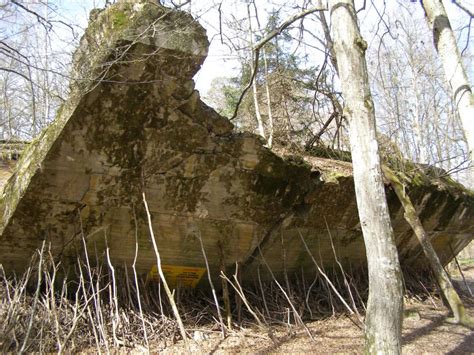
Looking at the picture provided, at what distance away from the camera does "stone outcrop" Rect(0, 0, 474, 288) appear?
4914 millimetres

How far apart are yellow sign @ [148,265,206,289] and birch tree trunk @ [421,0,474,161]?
4.33 metres

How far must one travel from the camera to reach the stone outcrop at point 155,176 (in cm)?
491

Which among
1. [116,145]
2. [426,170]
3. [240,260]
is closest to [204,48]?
[116,145]

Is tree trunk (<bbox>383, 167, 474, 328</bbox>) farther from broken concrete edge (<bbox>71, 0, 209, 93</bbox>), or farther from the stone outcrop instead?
broken concrete edge (<bbox>71, 0, 209, 93</bbox>)

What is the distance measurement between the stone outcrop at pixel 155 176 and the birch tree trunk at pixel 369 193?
1599 millimetres

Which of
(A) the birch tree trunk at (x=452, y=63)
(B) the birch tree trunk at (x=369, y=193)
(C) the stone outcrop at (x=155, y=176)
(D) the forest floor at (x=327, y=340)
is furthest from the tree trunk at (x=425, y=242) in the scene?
(B) the birch tree trunk at (x=369, y=193)

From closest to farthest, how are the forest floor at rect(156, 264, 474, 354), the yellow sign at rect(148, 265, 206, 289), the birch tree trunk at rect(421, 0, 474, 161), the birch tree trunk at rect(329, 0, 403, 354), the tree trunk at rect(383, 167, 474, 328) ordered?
the birch tree trunk at rect(329, 0, 403, 354)
the forest floor at rect(156, 264, 474, 354)
the birch tree trunk at rect(421, 0, 474, 161)
the yellow sign at rect(148, 265, 206, 289)
the tree trunk at rect(383, 167, 474, 328)

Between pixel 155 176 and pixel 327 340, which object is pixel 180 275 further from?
pixel 327 340

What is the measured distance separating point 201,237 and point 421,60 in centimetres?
1796

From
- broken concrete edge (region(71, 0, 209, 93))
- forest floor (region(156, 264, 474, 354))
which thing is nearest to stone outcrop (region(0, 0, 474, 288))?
broken concrete edge (region(71, 0, 209, 93))

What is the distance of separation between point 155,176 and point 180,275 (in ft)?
6.38

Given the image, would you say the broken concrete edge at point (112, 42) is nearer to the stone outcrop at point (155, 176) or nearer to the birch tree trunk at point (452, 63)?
the stone outcrop at point (155, 176)

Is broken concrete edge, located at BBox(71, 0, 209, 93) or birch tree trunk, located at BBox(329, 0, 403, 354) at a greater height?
broken concrete edge, located at BBox(71, 0, 209, 93)

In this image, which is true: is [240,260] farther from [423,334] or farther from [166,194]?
[423,334]
